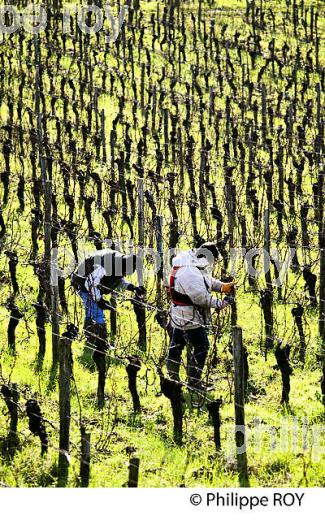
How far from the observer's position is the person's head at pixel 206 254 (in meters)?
7.74

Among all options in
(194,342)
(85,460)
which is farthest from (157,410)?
(85,460)

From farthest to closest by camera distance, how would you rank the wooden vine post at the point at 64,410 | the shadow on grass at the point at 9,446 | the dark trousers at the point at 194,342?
the dark trousers at the point at 194,342, the shadow on grass at the point at 9,446, the wooden vine post at the point at 64,410

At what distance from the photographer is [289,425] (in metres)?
7.29

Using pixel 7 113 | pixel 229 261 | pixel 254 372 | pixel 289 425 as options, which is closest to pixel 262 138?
pixel 7 113

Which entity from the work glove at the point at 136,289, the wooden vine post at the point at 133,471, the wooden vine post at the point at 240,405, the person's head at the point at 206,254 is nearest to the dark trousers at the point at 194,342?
the person's head at the point at 206,254

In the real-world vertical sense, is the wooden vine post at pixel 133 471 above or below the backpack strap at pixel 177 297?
below

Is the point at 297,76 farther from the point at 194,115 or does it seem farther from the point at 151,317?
the point at 151,317

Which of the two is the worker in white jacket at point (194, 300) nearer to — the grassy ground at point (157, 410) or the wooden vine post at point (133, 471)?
the grassy ground at point (157, 410)

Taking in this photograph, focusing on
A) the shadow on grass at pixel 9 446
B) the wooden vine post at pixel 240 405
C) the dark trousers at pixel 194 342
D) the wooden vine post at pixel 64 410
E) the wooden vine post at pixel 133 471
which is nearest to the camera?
the wooden vine post at pixel 133 471

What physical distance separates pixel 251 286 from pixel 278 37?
14325 millimetres

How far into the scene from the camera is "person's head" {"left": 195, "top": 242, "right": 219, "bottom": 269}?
7.74 meters

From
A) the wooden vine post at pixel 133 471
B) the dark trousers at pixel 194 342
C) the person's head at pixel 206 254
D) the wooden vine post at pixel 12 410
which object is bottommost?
the wooden vine post at pixel 133 471

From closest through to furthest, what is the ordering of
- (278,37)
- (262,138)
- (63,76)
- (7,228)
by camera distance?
1. (7,228)
2. (262,138)
3. (63,76)
4. (278,37)

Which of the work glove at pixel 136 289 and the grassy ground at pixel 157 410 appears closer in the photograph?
the grassy ground at pixel 157 410
